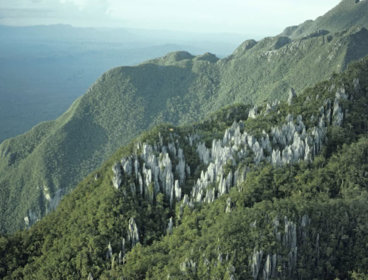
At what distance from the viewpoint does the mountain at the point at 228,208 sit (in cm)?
5166

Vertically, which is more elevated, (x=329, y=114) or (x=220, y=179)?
(x=329, y=114)

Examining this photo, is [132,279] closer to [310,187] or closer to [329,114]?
[310,187]

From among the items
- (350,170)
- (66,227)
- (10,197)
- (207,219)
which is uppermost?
(350,170)

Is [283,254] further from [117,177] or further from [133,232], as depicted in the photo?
[117,177]

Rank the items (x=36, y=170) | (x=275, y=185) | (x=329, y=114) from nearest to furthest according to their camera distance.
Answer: (x=275, y=185) → (x=329, y=114) → (x=36, y=170)

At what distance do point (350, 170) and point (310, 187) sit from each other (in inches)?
317

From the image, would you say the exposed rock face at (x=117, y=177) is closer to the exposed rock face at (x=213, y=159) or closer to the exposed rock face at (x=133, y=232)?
the exposed rock face at (x=213, y=159)

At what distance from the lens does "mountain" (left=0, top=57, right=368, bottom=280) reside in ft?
169

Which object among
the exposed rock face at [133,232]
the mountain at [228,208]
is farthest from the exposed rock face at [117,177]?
the exposed rock face at [133,232]

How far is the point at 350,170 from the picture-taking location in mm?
68250

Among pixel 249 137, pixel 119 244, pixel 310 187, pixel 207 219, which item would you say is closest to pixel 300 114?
pixel 249 137

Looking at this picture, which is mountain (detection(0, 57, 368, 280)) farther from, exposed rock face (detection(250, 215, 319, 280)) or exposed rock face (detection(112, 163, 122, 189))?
exposed rock face (detection(112, 163, 122, 189))

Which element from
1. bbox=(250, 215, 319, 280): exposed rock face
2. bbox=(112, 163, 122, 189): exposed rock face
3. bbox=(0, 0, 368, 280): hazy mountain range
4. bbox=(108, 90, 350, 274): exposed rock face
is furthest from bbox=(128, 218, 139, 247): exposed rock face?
bbox=(250, 215, 319, 280): exposed rock face

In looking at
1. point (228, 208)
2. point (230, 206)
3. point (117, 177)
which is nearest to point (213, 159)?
point (230, 206)
